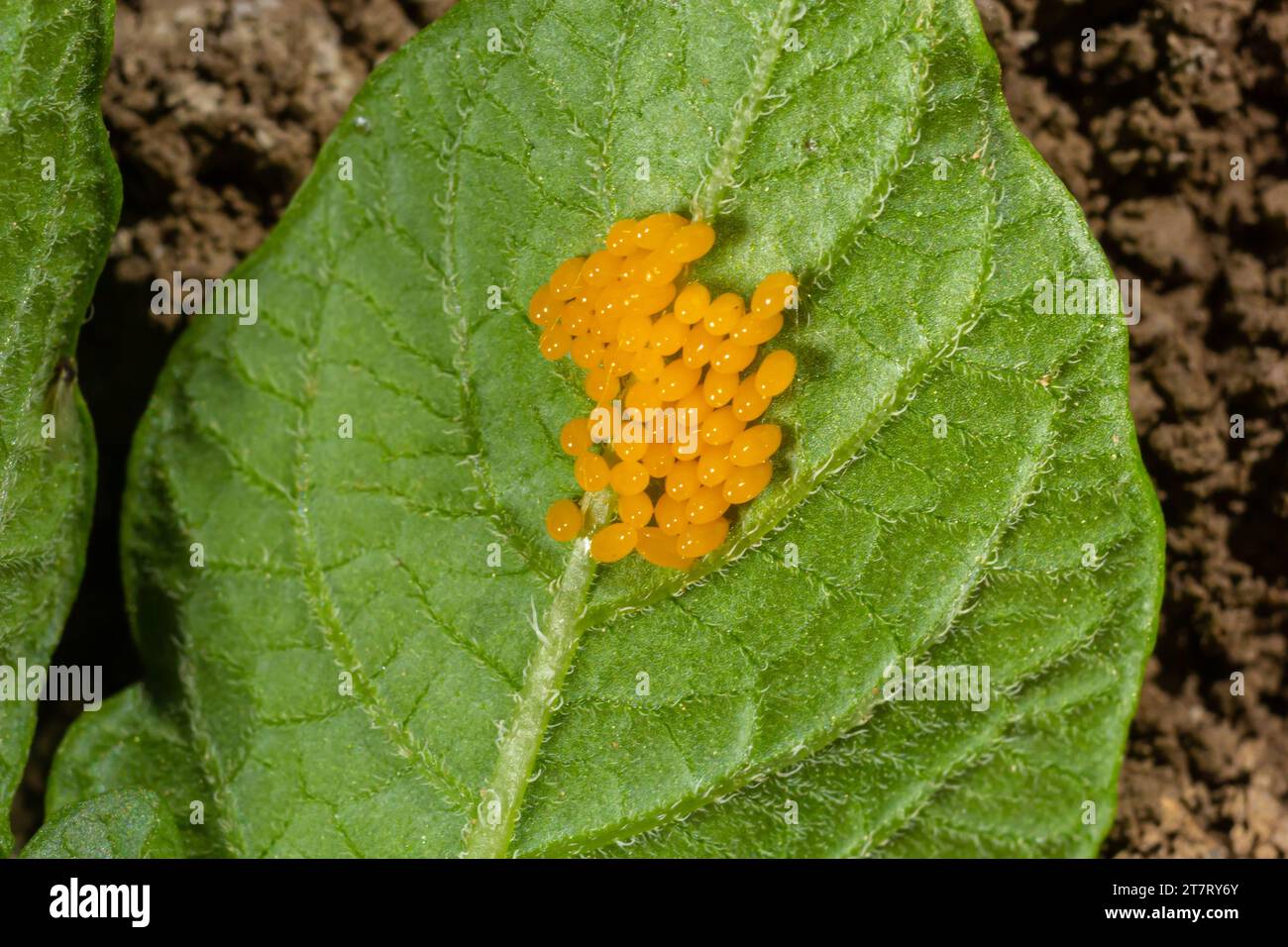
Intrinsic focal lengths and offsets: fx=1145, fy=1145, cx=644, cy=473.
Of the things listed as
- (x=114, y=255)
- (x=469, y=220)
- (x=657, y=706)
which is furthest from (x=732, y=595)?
(x=114, y=255)

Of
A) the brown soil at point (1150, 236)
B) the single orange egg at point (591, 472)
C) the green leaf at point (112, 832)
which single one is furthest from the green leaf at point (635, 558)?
the brown soil at point (1150, 236)

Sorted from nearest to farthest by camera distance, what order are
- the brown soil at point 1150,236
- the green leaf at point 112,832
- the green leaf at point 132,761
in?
the green leaf at point 112,832 → the green leaf at point 132,761 → the brown soil at point 1150,236

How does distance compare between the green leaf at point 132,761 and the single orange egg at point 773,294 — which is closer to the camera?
the single orange egg at point 773,294

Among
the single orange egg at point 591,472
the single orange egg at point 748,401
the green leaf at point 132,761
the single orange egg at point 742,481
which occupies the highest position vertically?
the single orange egg at point 748,401

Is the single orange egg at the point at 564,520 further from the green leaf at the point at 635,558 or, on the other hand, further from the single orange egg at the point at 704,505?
the single orange egg at the point at 704,505

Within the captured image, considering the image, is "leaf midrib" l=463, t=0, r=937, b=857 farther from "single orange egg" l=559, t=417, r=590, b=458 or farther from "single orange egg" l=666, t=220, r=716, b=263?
"single orange egg" l=559, t=417, r=590, b=458

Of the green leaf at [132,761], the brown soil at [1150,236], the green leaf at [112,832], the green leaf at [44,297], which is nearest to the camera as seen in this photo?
the green leaf at [44,297]

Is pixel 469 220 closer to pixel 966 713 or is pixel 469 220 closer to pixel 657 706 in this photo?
pixel 657 706

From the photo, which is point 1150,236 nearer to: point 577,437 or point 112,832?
point 577,437
